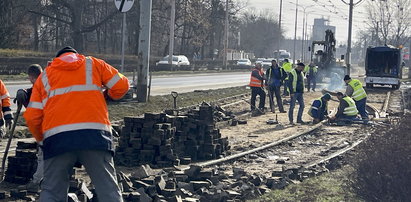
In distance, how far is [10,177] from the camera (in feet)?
30.0

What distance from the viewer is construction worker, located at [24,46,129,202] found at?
572cm

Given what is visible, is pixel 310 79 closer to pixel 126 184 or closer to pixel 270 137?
pixel 270 137

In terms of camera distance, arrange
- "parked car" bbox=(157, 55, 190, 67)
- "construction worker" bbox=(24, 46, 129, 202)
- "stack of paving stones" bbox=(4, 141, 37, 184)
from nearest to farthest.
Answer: "construction worker" bbox=(24, 46, 129, 202)
"stack of paving stones" bbox=(4, 141, 37, 184)
"parked car" bbox=(157, 55, 190, 67)

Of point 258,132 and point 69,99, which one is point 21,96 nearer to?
point 69,99

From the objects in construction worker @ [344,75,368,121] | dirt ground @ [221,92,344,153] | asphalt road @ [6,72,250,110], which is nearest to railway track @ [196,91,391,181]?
dirt ground @ [221,92,344,153]

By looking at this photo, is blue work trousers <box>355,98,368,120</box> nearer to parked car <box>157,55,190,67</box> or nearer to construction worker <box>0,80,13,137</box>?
construction worker <box>0,80,13,137</box>

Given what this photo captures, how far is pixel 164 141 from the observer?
444 inches

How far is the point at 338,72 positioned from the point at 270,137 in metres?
30.9

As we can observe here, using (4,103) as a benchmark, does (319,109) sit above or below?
below

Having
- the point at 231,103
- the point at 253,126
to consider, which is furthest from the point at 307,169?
the point at 231,103

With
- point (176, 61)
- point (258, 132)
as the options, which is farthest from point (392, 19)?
point (258, 132)

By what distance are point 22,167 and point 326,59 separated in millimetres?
39776

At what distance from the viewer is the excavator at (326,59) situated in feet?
153

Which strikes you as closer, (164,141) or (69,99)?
(69,99)
